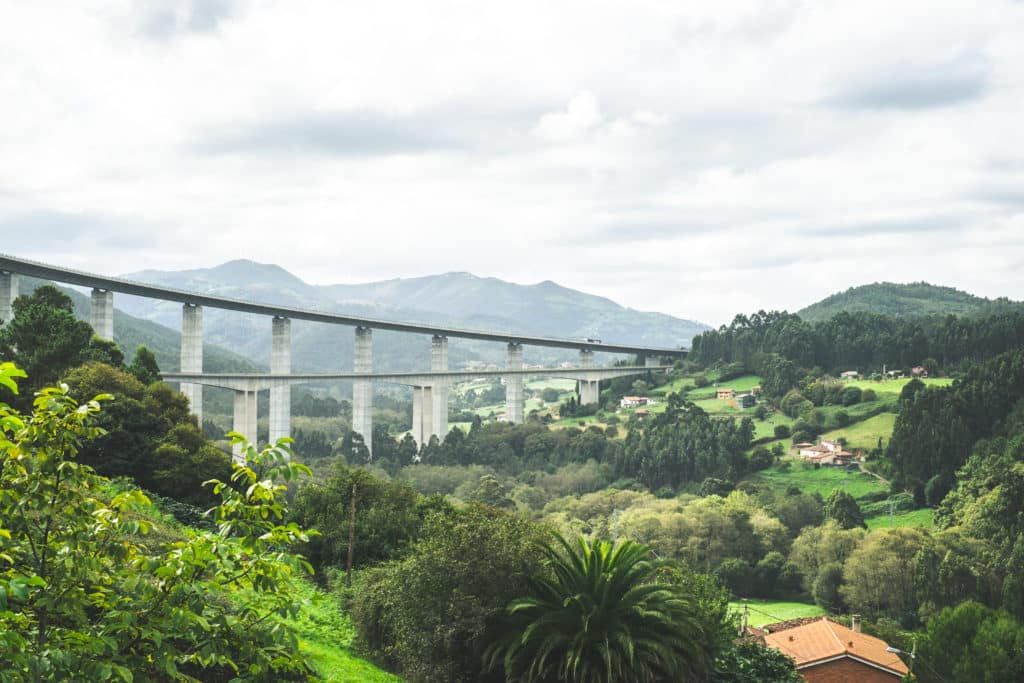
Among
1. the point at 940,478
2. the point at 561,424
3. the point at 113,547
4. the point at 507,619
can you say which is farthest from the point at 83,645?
the point at 561,424

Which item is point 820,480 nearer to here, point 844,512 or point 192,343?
point 844,512

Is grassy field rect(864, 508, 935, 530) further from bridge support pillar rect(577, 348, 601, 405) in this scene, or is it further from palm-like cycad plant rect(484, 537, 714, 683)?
palm-like cycad plant rect(484, 537, 714, 683)

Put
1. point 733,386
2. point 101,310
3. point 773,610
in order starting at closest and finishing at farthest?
point 101,310
point 773,610
point 733,386

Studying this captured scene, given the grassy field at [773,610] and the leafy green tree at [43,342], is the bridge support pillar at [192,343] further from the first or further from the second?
the grassy field at [773,610]

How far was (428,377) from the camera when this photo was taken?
67375mm

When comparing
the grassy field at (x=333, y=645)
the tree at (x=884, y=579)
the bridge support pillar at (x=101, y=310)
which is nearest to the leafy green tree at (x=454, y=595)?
the grassy field at (x=333, y=645)

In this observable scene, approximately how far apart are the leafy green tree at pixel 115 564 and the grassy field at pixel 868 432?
71509 mm

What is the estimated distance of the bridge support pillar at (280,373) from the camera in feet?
166

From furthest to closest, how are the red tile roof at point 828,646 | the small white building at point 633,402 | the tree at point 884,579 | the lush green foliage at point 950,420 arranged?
1. the small white building at point 633,402
2. the lush green foliage at point 950,420
3. the tree at point 884,579
4. the red tile roof at point 828,646

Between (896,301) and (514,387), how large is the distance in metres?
114

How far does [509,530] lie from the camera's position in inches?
666

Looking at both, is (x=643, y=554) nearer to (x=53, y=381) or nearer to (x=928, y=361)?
(x=53, y=381)

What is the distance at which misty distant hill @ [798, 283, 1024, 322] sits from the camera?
6284 inches

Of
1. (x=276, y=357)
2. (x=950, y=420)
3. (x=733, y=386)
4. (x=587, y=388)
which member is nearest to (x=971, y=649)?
(x=276, y=357)
